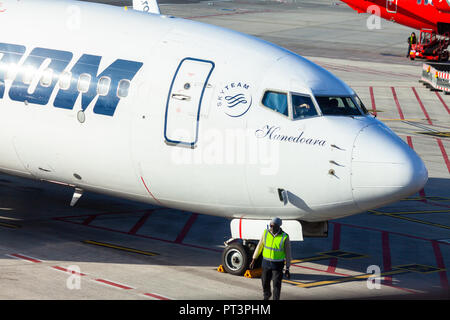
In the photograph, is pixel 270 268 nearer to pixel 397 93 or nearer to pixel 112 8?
pixel 112 8

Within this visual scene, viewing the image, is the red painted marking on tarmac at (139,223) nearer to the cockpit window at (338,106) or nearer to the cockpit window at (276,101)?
the cockpit window at (276,101)

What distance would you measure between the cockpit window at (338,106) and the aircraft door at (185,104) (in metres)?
3.06

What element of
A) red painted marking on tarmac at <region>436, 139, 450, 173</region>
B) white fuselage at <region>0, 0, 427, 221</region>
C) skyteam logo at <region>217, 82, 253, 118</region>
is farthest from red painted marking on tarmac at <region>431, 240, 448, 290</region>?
red painted marking on tarmac at <region>436, 139, 450, 173</region>

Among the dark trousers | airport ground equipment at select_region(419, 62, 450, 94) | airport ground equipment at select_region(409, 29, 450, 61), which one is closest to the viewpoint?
the dark trousers

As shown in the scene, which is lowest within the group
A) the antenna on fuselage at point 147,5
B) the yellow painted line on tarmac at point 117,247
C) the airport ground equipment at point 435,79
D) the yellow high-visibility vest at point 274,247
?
the yellow high-visibility vest at point 274,247

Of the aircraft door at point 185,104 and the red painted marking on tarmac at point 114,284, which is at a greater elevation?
the aircraft door at point 185,104

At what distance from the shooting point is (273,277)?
20.1m

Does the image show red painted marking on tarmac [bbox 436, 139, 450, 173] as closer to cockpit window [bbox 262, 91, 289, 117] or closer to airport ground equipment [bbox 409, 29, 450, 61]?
cockpit window [bbox 262, 91, 289, 117]

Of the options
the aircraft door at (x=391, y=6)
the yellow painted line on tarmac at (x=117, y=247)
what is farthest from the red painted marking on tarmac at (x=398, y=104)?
the yellow painted line on tarmac at (x=117, y=247)

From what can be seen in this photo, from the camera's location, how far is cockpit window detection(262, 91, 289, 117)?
2133 centimetres

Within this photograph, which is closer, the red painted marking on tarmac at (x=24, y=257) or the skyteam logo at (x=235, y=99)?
the skyteam logo at (x=235, y=99)

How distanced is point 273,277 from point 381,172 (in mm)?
3628

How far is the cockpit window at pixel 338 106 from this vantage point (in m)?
21.3
